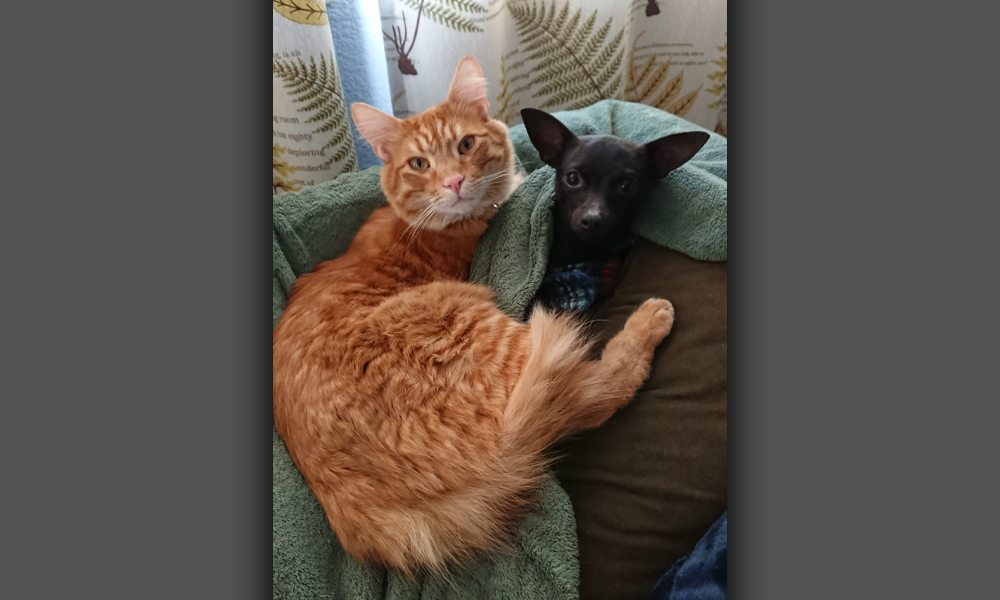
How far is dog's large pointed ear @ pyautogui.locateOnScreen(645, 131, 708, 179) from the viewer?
3.11ft

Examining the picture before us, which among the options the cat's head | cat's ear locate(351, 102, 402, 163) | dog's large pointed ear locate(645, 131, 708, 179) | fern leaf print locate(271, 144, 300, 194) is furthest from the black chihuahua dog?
fern leaf print locate(271, 144, 300, 194)

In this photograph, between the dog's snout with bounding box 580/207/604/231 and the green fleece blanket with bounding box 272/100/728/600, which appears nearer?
the green fleece blanket with bounding box 272/100/728/600

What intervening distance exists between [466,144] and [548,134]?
19 cm

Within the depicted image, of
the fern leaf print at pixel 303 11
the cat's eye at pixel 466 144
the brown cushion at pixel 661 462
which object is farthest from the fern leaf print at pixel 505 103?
the brown cushion at pixel 661 462

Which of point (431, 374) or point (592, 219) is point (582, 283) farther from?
point (431, 374)

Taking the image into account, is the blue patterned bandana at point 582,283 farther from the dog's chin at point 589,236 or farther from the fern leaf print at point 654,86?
the fern leaf print at point 654,86

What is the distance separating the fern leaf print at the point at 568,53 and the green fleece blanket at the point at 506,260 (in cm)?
10

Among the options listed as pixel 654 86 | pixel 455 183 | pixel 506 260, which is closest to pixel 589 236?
pixel 506 260

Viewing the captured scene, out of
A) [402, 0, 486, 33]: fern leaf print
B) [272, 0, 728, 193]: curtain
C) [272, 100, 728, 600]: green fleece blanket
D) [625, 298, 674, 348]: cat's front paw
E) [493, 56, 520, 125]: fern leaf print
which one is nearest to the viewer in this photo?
[272, 100, 728, 600]: green fleece blanket

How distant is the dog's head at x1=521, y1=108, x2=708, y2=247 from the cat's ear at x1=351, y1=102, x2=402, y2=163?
0.32 metres

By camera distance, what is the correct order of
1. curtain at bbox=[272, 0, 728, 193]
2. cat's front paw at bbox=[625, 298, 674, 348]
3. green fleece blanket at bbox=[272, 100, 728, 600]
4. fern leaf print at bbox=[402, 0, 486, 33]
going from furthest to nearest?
fern leaf print at bbox=[402, 0, 486, 33] < curtain at bbox=[272, 0, 728, 193] < cat's front paw at bbox=[625, 298, 674, 348] < green fleece blanket at bbox=[272, 100, 728, 600]

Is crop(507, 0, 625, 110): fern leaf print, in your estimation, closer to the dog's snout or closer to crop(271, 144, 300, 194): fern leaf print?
the dog's snout
